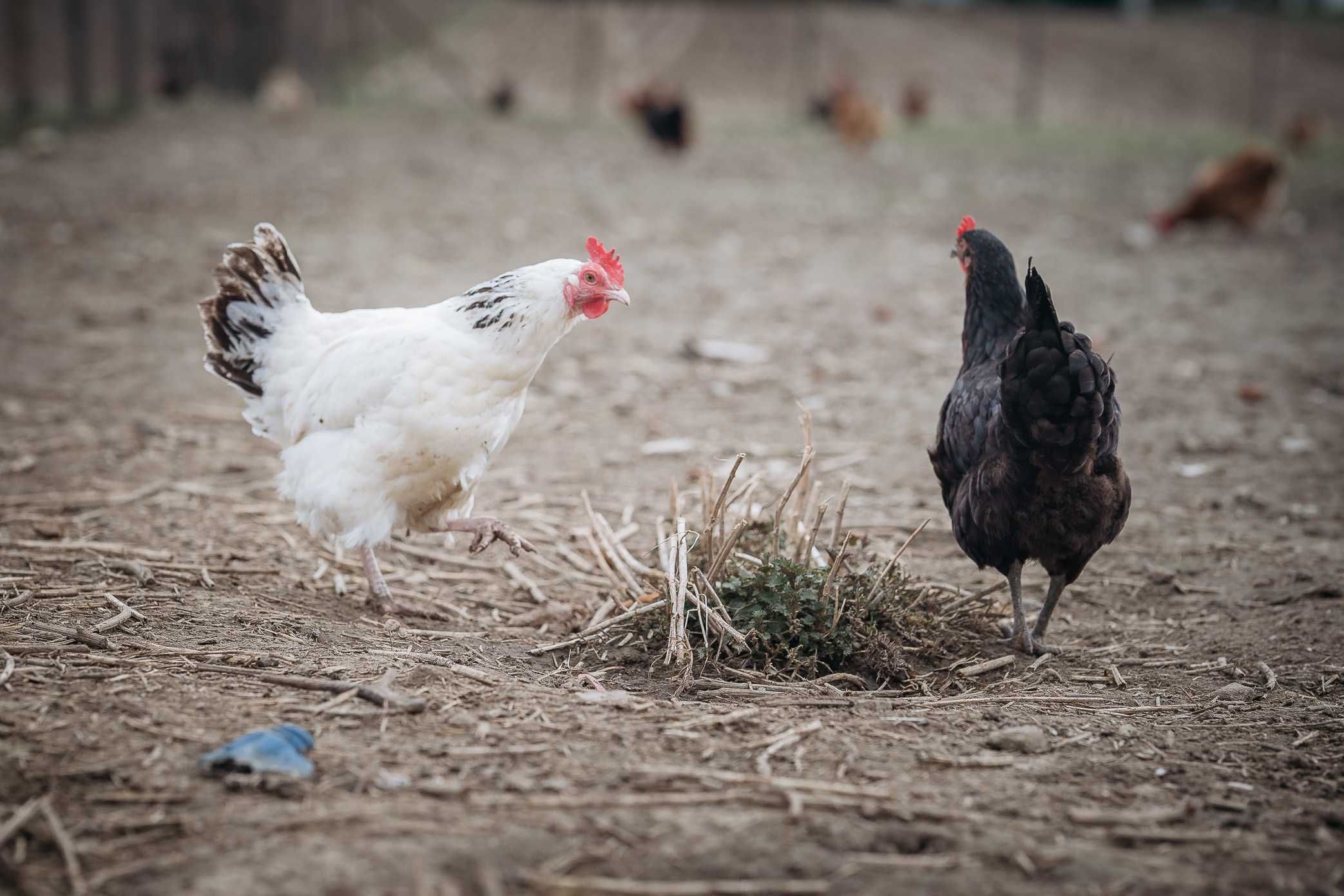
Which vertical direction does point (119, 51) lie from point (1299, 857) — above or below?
above

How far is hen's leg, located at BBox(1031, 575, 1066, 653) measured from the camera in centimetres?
350

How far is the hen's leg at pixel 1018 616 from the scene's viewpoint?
347 centimetres

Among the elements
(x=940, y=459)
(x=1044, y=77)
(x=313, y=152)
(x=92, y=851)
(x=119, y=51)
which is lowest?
(x=92, y=851)

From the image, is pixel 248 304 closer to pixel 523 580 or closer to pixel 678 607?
pixel 523 580

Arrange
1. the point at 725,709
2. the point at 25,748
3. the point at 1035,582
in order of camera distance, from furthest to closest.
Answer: the point at 1035,582
the point at 725,709
the point at 25,748

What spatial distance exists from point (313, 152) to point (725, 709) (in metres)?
12.3

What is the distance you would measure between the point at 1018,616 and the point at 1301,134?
53.7 ft

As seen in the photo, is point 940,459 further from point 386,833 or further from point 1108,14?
point 1108,14

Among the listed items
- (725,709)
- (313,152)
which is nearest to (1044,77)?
(313,152)

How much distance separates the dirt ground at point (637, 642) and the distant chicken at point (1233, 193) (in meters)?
1.38

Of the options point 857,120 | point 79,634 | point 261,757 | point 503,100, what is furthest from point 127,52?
point 261,757

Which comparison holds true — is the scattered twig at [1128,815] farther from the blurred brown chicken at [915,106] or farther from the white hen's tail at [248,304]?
the blurred brown chicken at [915,106]

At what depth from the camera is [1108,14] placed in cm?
2197

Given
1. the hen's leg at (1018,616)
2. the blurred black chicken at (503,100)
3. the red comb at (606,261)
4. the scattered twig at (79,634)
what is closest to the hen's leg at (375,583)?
the scattered twig at (79,634)
